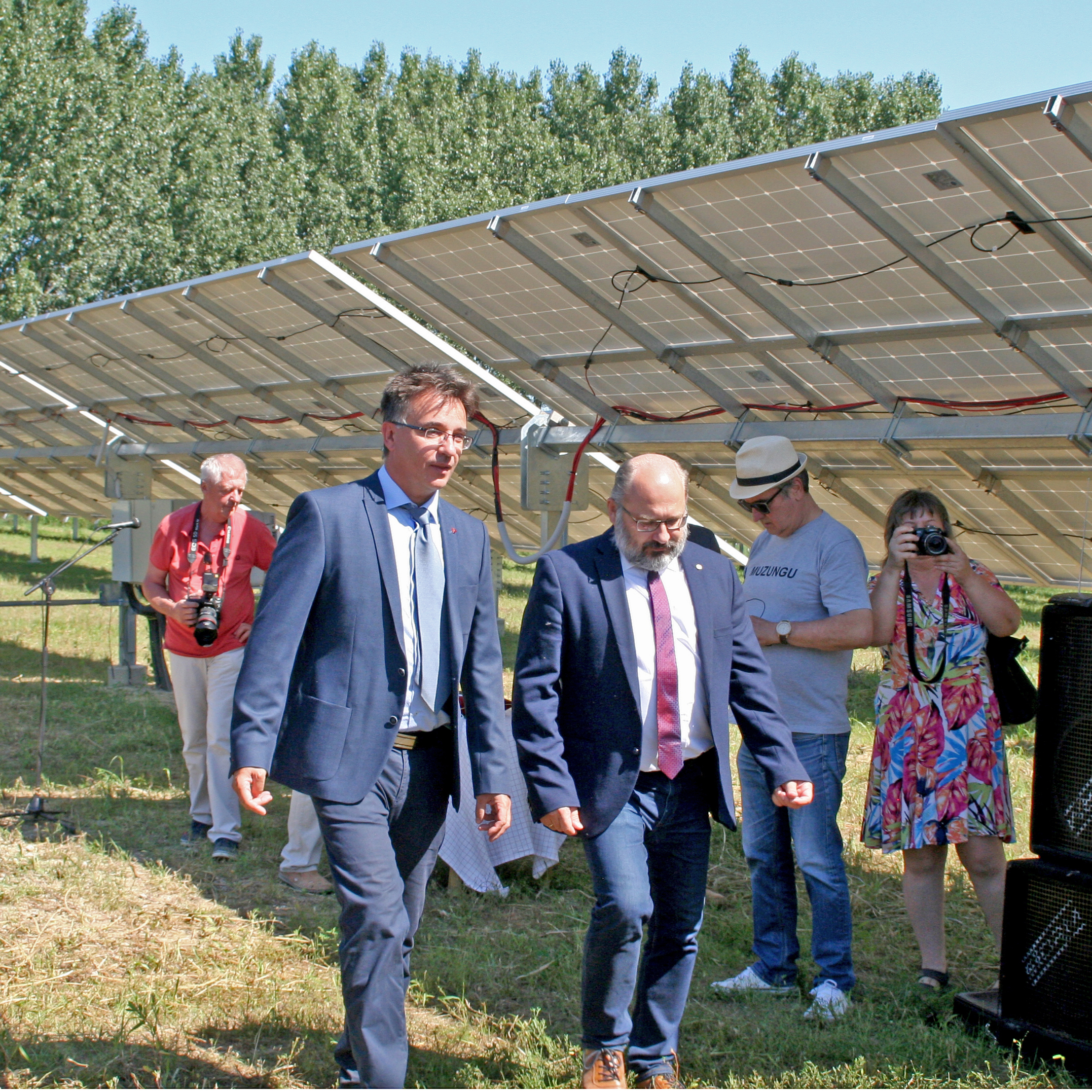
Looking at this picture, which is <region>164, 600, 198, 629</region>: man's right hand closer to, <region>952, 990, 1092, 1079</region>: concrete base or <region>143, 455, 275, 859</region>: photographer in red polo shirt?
<region>143, 455, 275, 859</region>: photographer in red polo shirt

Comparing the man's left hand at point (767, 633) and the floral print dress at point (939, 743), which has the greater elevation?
the man's left hand at point (767, 633)

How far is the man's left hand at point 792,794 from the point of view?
3.45 m

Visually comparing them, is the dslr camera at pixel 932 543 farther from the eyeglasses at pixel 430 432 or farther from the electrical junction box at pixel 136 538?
the electrical junction box at pixel 136 538

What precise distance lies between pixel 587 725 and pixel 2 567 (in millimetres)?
21321

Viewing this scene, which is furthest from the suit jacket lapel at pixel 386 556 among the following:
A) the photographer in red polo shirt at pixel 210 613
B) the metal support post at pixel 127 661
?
the metal support post at pixel 127 661

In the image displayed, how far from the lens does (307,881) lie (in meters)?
5.39

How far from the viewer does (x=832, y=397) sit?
6.78 m

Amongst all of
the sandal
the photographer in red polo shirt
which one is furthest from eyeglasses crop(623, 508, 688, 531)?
the photographer in red polo shirt

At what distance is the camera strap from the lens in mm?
4145

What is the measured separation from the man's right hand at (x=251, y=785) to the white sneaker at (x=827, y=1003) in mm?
2118

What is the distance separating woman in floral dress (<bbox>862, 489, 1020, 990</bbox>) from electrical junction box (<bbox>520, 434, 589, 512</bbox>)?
3.72 meters

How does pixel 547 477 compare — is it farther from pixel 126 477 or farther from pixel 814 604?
pixel 126 477

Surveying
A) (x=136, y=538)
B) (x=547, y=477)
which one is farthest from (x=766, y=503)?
(x=136, y=538)

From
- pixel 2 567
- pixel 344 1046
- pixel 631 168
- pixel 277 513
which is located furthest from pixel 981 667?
pixel 631 168
